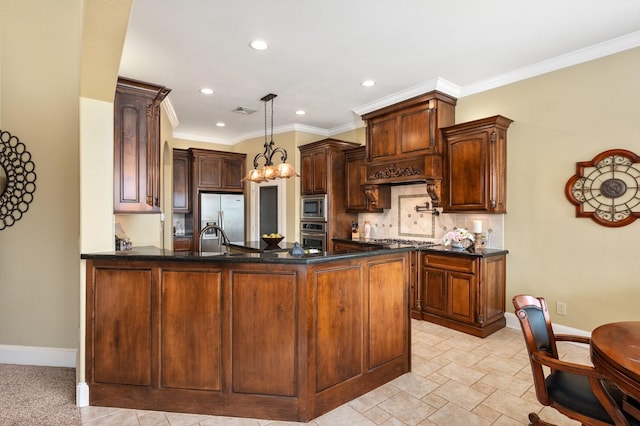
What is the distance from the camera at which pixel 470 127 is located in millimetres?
3836

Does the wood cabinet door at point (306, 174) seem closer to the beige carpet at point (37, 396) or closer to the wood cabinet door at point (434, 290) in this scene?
the wood cabinet door at point (434, 290)

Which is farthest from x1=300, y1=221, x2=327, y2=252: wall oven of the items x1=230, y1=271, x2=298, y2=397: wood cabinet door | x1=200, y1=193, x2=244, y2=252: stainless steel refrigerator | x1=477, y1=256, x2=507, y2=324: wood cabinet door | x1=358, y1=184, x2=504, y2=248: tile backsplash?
x1=230, y1=271, x2=298, y2=397: wood cabinet door

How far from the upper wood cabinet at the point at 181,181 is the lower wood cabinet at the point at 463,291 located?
14.7 ft

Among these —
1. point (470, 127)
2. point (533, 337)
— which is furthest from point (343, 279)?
point (470, 127)

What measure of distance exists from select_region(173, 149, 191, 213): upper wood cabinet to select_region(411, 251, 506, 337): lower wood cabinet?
448 centimetres

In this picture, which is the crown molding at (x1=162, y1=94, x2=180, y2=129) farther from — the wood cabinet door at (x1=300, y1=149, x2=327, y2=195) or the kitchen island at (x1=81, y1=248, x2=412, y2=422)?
the kitchen island at (x1=81, y1=248, x2=412, y2=422)

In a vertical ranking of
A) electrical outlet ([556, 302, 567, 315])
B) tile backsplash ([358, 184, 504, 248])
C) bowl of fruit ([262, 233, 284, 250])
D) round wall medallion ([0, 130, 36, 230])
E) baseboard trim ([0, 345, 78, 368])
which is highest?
round wall medallion ([0, 130, 36, 230])

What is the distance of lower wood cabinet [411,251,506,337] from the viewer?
11.7 ft

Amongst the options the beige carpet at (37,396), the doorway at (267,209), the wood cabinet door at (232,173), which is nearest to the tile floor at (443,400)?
the beige carpet at (37,396)

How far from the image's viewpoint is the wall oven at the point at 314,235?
5.50 m

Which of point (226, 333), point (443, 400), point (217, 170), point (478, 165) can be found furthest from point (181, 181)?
point (443, 400)

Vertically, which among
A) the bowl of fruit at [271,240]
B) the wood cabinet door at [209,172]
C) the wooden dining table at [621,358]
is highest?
the wood cabinet door at [209,172]

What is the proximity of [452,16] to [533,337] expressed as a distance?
2457 millimetres

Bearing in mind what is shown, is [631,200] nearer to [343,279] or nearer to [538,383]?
[538,383]
